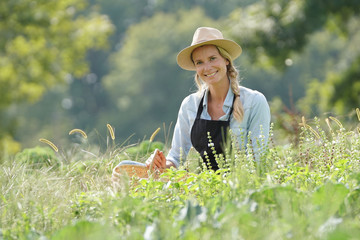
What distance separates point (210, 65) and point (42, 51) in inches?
578

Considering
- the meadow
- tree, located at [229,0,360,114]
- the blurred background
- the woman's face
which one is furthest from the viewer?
the blurred background

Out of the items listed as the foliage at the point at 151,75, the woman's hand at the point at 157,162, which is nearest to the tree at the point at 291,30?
the woman's hand at the point at 157,162

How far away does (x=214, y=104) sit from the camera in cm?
478

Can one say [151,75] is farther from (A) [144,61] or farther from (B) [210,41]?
(B) [210,41]

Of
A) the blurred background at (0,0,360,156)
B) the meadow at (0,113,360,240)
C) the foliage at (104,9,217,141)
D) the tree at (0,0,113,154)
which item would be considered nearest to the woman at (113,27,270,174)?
the blurred background at (0,0,360,156)

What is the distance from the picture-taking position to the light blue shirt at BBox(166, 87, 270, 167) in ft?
14.5

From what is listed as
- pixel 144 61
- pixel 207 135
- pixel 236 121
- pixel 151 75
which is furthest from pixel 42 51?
pixel 144 61

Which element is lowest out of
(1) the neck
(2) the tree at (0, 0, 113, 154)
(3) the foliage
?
(1) the neck

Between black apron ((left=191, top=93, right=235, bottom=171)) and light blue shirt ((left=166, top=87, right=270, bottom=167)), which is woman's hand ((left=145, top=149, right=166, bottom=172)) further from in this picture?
black apron ((left=191, top=93, right=235, bottom=171))

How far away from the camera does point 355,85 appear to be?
487 inches

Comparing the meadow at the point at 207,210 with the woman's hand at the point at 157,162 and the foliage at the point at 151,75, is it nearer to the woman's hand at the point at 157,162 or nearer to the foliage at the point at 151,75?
the woman's hand at the point at 157,162

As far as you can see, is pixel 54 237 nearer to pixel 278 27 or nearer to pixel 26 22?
pixel 278 27

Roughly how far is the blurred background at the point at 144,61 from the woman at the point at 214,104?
252 millimetres

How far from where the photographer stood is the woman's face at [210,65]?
4.54 metres
